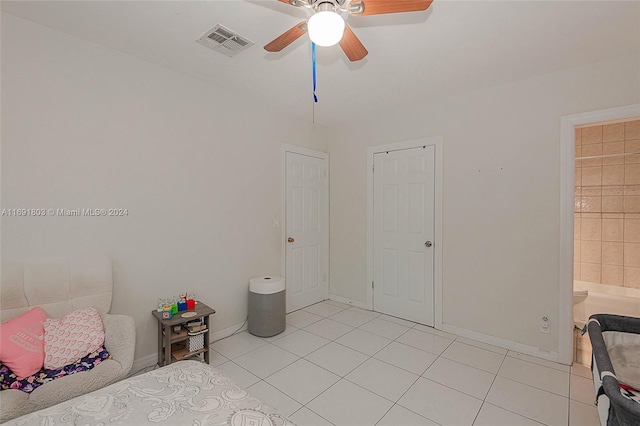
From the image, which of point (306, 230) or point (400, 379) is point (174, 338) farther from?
point (306, 230)

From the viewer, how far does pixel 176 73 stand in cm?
275

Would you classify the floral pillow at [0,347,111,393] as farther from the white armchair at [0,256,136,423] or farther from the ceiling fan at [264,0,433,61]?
the ceiling fan at [264,0,433,61]

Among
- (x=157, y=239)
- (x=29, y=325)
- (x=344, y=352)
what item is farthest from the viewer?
(x=344, y=352)

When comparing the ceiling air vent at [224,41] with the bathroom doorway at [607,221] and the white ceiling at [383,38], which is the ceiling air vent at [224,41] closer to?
the white ceiling at [383,38]

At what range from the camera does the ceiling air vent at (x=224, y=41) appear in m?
2.12

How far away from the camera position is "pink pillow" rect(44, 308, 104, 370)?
1.79 m

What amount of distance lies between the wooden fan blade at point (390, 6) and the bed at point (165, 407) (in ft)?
6.33

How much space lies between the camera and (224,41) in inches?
87.8

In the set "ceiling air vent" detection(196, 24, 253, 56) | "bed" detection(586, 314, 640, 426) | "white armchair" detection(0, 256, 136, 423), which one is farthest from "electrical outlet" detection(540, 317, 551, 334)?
"ceiling air vent" detection(196, 24, 253, 56)

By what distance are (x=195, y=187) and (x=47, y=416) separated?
80.0 inches

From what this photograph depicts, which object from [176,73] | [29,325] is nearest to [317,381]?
[29,325]

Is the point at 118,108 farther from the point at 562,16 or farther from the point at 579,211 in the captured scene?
the point at 579,211

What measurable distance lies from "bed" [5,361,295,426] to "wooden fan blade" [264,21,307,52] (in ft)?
6.16

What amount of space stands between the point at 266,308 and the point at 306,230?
4.27ft
